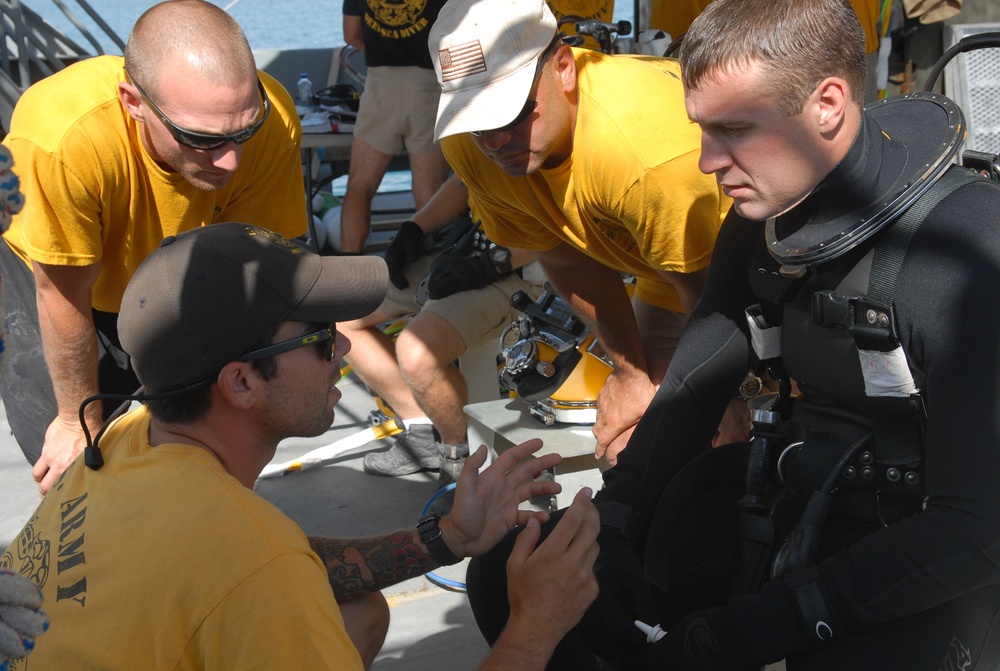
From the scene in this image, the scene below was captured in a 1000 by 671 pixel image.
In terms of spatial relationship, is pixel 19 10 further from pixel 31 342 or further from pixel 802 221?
pixel 802 221

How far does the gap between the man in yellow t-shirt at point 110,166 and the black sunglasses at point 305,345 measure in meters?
1.04

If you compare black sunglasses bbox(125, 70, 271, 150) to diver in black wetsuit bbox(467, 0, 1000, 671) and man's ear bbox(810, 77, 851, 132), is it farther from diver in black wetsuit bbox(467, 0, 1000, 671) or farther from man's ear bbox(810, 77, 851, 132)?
man's ear bbox(810, 77, 851, 132)

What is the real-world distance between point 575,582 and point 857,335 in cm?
66

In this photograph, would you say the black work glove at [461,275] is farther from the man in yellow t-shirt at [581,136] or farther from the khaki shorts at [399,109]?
the khaki shorts at [399,109]

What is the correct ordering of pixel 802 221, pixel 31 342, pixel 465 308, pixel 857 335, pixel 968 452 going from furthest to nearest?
pixel 465 308
pixel 31 342
pixel 802 221
pixel 857 335
pixel 968 452

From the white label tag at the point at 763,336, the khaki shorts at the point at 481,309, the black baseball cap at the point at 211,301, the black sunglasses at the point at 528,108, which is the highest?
the black sunglasses at the point at 528,108

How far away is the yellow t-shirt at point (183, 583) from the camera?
1380 millimetres

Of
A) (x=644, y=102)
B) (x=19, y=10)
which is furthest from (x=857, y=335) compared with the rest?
(x=19, y=10)

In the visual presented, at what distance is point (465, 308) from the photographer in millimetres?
4000

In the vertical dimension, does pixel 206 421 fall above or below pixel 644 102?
below

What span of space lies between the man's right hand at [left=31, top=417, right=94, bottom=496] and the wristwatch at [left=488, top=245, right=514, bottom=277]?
1.77 m

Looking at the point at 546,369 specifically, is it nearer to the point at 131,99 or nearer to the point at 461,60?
the point at 461,60

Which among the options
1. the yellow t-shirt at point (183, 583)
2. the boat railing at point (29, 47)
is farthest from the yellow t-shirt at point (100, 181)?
the boat railing at point (29, 47)

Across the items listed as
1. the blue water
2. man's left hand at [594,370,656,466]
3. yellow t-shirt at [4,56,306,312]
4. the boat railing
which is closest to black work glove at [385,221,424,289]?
yellow t-shirt at [4,56,306,312]
